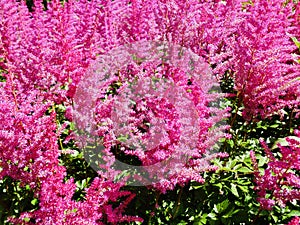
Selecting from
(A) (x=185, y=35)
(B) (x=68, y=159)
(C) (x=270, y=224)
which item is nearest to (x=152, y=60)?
(A) (x=185, y=35)

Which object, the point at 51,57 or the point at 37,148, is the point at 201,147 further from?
the point at 51,57

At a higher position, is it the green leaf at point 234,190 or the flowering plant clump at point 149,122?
the flowering plant clump at point 149,122

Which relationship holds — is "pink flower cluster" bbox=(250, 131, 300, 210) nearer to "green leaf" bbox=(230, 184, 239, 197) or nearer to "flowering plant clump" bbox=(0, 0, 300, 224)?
"flowering plant clump" bbox=(0, 0, 300, 224)

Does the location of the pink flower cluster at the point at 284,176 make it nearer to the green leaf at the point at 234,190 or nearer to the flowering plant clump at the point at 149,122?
the flowering plant clump at the point at 149,122

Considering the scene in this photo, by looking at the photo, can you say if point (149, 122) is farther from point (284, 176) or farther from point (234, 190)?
point (284, 176)

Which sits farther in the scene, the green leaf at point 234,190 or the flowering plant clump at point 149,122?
the green leaf at point 234,190

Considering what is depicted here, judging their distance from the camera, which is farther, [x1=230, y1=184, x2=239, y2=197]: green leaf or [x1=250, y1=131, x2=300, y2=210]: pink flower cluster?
[x1=230, y1=184, x2=239, y2=197]: green leaf

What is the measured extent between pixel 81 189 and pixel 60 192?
0.80 metres

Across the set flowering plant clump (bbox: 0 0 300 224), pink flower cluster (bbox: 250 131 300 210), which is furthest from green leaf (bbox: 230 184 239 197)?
pink flower cluster (bbox: 250 131 300 210)

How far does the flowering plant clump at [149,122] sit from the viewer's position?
8.00ft

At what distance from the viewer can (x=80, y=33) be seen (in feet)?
12.3

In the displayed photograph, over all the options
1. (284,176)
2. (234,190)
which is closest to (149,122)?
(234,190)

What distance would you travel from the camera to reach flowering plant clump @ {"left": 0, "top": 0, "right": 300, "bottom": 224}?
2439 millimetres

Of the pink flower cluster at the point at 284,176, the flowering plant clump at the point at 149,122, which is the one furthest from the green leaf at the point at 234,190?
the pink flower cluster at the point at 284,176
